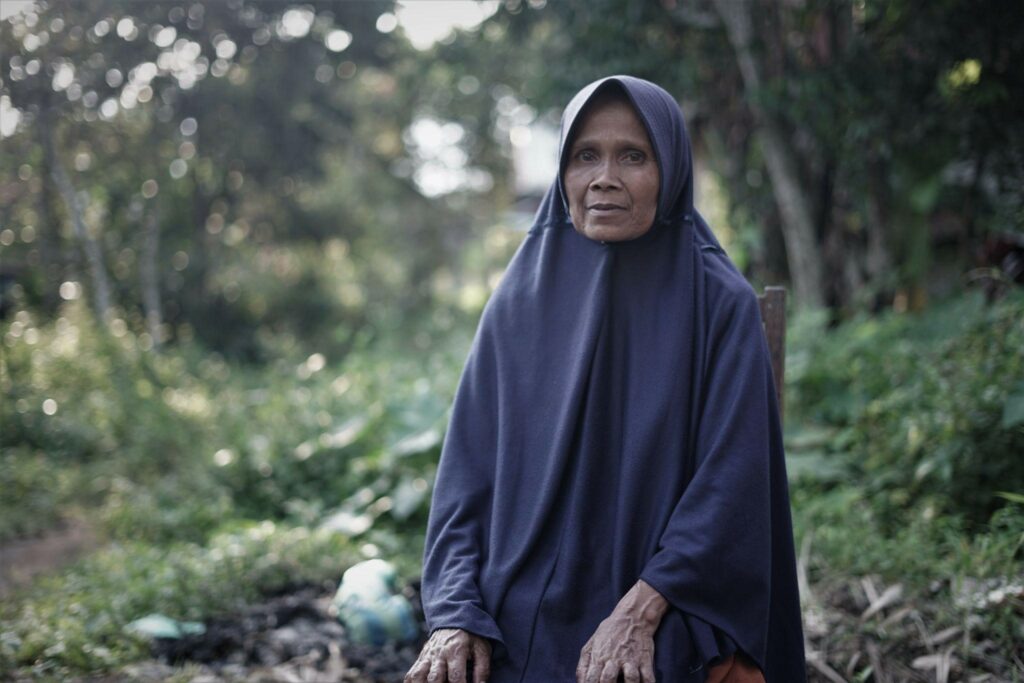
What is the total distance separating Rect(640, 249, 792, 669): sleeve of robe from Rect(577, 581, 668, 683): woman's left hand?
0.04 m

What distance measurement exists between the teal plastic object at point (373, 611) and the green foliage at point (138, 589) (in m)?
0.62

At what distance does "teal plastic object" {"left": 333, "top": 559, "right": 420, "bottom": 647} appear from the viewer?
3.87 meters

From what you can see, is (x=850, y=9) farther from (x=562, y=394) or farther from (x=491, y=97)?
(x=491, y=97)

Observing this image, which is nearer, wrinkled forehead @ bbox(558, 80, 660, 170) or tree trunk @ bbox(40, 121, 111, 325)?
wrinkled forehead @ bbox(558, 80, 660, 170)

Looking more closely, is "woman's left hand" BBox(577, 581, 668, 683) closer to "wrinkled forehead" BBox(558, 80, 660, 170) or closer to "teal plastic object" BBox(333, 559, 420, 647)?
"wrinkled forehead" BBox(558, 80, 660, 170)

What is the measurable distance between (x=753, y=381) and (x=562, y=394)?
48 cm

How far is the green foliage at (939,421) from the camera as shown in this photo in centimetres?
404

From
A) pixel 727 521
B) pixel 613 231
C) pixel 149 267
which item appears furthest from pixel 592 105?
pixel 149 267

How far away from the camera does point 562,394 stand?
2277 mm

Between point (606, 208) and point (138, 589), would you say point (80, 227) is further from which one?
point (606, 208)

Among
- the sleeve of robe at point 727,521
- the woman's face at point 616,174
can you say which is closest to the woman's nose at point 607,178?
the woman's face at point 616,174

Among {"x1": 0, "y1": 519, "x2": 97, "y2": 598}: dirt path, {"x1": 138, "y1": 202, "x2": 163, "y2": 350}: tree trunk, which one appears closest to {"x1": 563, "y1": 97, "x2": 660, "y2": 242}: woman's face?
{"x1": 0, "y1": 519, "x2": 97, "y2": 598}: dirt path

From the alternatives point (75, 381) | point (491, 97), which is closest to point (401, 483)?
point (75, 381)

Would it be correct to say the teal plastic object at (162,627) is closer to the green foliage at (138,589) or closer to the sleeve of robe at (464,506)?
the green foliage at (138,589)
